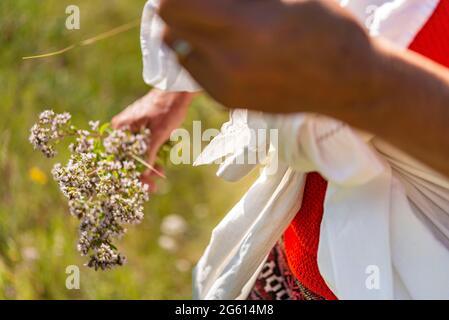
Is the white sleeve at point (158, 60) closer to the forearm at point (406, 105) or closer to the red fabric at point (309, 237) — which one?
the red fabric at point (309, 237)

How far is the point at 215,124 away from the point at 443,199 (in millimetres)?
1642

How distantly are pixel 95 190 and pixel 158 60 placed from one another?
19 cm

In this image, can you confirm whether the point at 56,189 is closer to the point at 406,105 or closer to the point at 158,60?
the point at 158,60

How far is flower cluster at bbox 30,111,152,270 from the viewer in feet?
3.04

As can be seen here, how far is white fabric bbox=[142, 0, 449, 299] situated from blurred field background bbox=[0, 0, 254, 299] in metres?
0.93

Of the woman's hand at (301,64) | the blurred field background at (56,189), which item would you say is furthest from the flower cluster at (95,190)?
the blurred field background at (56,189)

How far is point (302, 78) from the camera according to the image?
0.58m

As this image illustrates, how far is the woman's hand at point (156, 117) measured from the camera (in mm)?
1209

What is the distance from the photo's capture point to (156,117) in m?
1.23

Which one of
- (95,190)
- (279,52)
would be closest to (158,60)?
(95,190)

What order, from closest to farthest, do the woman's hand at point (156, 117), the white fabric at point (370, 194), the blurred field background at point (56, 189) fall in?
the white fabric at point (370, 194), the woman's hand at point (156, 117), the blurred field background at point (56, 189)

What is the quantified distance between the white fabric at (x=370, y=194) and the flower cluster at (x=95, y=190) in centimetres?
14
